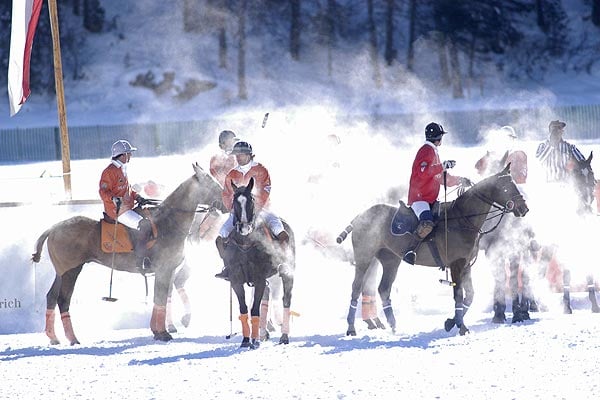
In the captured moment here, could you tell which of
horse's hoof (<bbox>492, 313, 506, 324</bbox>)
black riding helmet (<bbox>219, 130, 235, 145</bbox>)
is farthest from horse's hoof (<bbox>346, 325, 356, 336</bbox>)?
black riding helmet (<bbox>219, 130, 235, 145</bbox>)

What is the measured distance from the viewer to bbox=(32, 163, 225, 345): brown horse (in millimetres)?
16328

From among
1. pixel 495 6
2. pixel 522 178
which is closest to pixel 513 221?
pixel 522 178

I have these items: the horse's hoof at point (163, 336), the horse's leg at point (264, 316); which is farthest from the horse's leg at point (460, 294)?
the horse's hoof at point (163, 336)

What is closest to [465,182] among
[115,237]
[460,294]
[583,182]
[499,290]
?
[460,294]

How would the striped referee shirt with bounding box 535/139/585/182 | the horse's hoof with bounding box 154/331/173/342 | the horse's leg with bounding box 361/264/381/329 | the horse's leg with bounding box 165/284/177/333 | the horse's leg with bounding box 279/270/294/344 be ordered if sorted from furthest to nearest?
the striped referee shirt with bounding box 535/139/585/182 → the horse's leg with bounding box 165/284/177/333 → the horse's leg with bounding box 361/264/381/329 → the horse's hoof with bounding box 154/331/173/342 → the horse's leg with bounding box 279/270/294/344

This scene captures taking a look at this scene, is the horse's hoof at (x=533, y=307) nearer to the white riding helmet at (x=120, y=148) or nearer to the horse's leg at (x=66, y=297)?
the white riding helmet at (x=120, y=148)

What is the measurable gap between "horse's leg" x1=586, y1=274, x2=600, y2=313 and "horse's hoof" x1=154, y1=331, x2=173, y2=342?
246 inches

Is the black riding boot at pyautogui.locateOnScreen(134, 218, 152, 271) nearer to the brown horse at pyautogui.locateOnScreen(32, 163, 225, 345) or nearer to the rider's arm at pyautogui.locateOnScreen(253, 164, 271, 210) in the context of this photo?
the brown horse at pyautogui.locateOnScreen(32, 163, 225, 345)

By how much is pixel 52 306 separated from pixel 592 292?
7.88 metres

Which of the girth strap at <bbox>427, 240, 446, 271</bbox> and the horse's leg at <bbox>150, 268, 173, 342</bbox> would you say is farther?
the horse's leg at <bbox>150, 268, 173, 342</bbox>

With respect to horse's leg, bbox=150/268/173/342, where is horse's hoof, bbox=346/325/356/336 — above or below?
below

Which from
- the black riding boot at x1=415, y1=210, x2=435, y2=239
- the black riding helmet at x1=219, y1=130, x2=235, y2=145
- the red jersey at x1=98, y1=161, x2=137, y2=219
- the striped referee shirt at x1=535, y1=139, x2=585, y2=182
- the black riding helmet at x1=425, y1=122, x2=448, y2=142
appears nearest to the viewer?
the black riding boot at x1=415, y1=210, x2=435, y2=239

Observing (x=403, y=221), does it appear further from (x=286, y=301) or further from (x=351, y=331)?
(x=286, y=301)

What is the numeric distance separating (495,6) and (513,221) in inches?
1866
